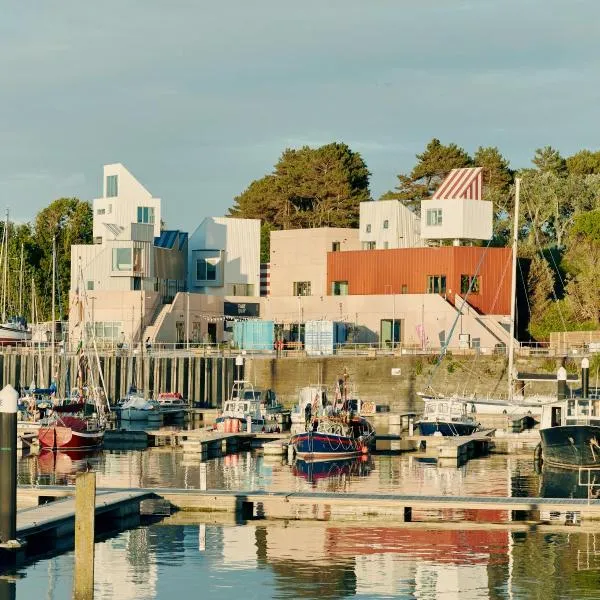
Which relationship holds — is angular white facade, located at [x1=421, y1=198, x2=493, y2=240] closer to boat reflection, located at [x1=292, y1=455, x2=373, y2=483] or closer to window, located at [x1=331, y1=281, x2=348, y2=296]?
window, located at [x1=331, y1=281, x2=348, y2=296]

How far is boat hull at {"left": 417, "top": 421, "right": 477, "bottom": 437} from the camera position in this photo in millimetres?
74375

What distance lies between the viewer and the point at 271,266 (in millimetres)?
126000

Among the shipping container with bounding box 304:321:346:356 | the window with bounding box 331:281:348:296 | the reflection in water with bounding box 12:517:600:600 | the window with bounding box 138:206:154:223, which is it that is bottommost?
the reflection in water with bounding box 12:517:600:600

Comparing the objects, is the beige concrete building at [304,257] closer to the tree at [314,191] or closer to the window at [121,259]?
the window at [121,259]

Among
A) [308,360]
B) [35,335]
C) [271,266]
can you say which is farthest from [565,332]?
[35,335]

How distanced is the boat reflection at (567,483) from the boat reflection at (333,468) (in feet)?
24.3

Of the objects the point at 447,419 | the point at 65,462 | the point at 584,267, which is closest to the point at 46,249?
the point at 584,267

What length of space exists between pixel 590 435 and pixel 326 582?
2663cm

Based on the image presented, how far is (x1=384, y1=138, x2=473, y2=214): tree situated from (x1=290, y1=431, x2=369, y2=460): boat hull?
8913cm

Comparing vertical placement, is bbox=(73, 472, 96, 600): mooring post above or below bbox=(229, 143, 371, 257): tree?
below

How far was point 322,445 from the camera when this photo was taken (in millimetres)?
63094

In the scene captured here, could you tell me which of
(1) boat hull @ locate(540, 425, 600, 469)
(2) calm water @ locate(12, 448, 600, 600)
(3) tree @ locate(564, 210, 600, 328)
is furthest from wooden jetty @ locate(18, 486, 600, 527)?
(3) tree @ locate(564, 210, 600, 328)

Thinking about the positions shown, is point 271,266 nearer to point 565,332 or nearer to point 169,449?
point 565,332

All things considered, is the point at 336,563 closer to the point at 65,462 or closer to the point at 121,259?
the point at 65,462
